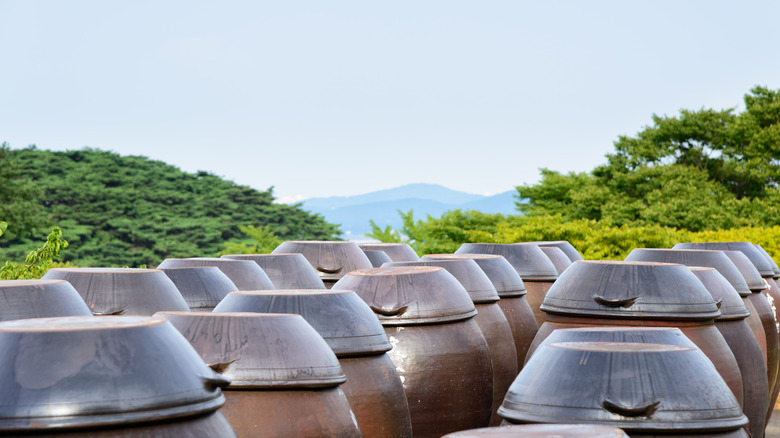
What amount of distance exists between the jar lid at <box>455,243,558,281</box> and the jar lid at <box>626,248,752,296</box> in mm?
1495

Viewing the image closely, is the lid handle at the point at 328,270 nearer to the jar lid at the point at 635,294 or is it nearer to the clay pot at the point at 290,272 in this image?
the clay pot at the point at 290,272

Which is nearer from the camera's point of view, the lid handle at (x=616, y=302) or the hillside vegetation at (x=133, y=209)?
the lid handle at (x=616, y=302)

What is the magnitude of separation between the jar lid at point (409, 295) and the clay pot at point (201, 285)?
102 centimetres

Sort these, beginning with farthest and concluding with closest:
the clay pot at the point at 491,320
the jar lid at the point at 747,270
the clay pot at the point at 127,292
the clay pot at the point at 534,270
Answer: the clay pot at the point at 534,270
the jar lid at the point at 747,270
the clay pot at the point at 491,320
the clay pot at the point at 127,292

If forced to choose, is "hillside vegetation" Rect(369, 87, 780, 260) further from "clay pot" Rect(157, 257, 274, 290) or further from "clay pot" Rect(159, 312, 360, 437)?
"clay pot" Rect(159, 312, 360, 437)

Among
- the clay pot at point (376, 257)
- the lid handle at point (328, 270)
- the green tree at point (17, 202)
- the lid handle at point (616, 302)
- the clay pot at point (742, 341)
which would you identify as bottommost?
the clay pot at point (742, 341)

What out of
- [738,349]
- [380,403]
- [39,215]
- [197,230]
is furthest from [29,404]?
[197,230]

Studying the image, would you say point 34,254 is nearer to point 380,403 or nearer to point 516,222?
point 380,403

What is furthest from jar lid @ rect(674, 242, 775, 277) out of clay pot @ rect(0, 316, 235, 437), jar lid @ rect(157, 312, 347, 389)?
clay pot @ rect(0, 316, 235, 437)

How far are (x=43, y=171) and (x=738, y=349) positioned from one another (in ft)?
144

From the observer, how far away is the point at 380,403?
572 centimetres

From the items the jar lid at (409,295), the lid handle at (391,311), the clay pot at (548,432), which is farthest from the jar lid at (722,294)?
the clay pot at (548,432)

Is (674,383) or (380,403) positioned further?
Answer: (380,403)

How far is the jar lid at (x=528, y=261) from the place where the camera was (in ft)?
36.6
